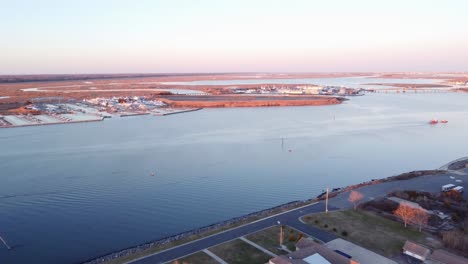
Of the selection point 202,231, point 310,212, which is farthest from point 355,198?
point 202,231

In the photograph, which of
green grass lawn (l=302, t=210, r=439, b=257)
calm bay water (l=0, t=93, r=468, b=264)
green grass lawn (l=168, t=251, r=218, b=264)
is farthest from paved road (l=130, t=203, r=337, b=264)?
calm bay water (l=0, t=93, r=468, b=264)

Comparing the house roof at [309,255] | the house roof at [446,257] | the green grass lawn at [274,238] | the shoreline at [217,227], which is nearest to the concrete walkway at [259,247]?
the green grass lawn at [274,238]

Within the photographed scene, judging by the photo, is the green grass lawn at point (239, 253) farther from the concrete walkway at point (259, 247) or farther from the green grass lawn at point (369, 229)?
the green grass lawn at point (369, 229)

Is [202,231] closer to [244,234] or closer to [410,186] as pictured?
[244,234]

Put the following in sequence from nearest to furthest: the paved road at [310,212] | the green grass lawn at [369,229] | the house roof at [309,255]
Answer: the house roof at [309,255] < the paved road at [310,212] < the green grass lawn at [369,229]

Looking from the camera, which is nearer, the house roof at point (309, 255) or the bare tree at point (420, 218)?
the house roof at point (309, 255)

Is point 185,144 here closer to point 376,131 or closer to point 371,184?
point 371,184

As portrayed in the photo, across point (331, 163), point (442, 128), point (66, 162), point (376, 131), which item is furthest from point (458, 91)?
point (66, 162)
